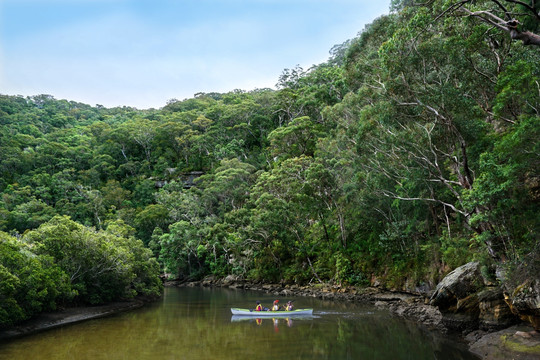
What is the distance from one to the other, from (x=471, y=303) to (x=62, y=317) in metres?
Result: 21.5

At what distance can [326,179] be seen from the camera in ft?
107

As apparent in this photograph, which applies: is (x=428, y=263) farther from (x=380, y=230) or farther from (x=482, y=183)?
(x=482, y=183)

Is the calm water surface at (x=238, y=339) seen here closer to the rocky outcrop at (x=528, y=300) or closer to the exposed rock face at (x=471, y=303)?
the exposed rock face at (x=471, y=303)

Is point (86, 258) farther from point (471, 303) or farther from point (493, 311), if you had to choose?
point (493, 311)

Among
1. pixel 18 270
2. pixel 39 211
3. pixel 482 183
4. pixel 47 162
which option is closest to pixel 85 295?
pixel 18 270

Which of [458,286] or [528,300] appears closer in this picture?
[528,300]

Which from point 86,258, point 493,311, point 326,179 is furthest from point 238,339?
point 326,179

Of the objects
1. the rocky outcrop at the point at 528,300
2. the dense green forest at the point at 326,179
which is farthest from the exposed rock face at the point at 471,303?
the rocky outcrop at the point at 528,300

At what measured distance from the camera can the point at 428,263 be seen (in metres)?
24.1

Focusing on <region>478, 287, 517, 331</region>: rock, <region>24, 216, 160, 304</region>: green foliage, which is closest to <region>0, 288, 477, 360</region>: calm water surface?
<region>478, 287, 517, 331</region>: rock

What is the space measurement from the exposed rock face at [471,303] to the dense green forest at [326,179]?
1395 millimetres

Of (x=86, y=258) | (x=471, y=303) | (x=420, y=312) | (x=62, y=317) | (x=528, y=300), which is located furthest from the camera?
(x=86, y=258)

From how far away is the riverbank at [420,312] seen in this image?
40.4ft

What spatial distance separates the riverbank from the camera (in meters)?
12.3
